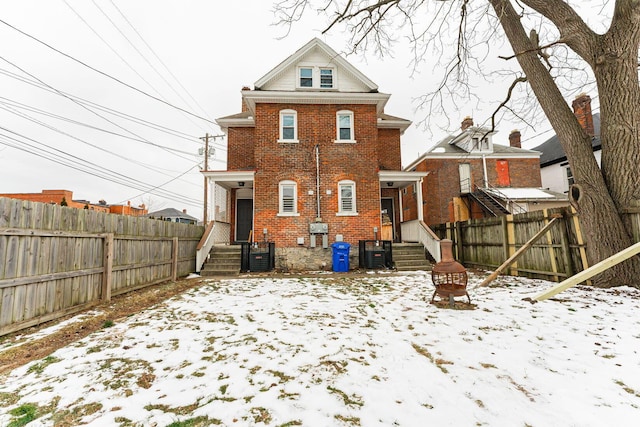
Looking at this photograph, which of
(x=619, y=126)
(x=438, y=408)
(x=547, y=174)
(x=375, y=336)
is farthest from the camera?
(x=547, y=174)

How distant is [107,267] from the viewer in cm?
600

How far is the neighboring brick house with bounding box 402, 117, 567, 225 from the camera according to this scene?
61.7 feet

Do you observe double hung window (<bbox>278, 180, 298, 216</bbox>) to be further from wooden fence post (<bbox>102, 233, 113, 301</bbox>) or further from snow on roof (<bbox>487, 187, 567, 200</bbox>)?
snow on roof (<bbox>487, 187, 567, 200</bbox>)

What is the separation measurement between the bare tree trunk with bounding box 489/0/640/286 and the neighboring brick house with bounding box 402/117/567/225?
1246 cm

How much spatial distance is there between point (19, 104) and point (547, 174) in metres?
34.5

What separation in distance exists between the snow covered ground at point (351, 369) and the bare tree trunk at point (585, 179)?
807 mm

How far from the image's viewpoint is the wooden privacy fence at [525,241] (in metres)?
6.69

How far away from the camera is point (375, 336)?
149 inches

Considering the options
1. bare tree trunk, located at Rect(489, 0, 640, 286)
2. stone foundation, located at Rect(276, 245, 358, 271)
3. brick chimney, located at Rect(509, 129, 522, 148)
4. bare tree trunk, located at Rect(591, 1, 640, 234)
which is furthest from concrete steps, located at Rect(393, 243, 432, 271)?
brick chimney, located at Rect(509, 129, 522, 148)

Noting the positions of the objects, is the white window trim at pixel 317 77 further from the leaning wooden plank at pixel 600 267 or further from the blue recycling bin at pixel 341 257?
the leaning wooden plank at pixel 600 267

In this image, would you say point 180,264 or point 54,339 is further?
point 180,264

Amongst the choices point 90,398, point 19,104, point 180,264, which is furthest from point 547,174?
point 19,104

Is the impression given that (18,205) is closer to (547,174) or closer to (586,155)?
(586,155)

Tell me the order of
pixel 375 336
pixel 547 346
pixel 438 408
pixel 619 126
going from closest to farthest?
pixel 438 408 → pixel 547 346 → pixel 375 336 → pixel 619 126
